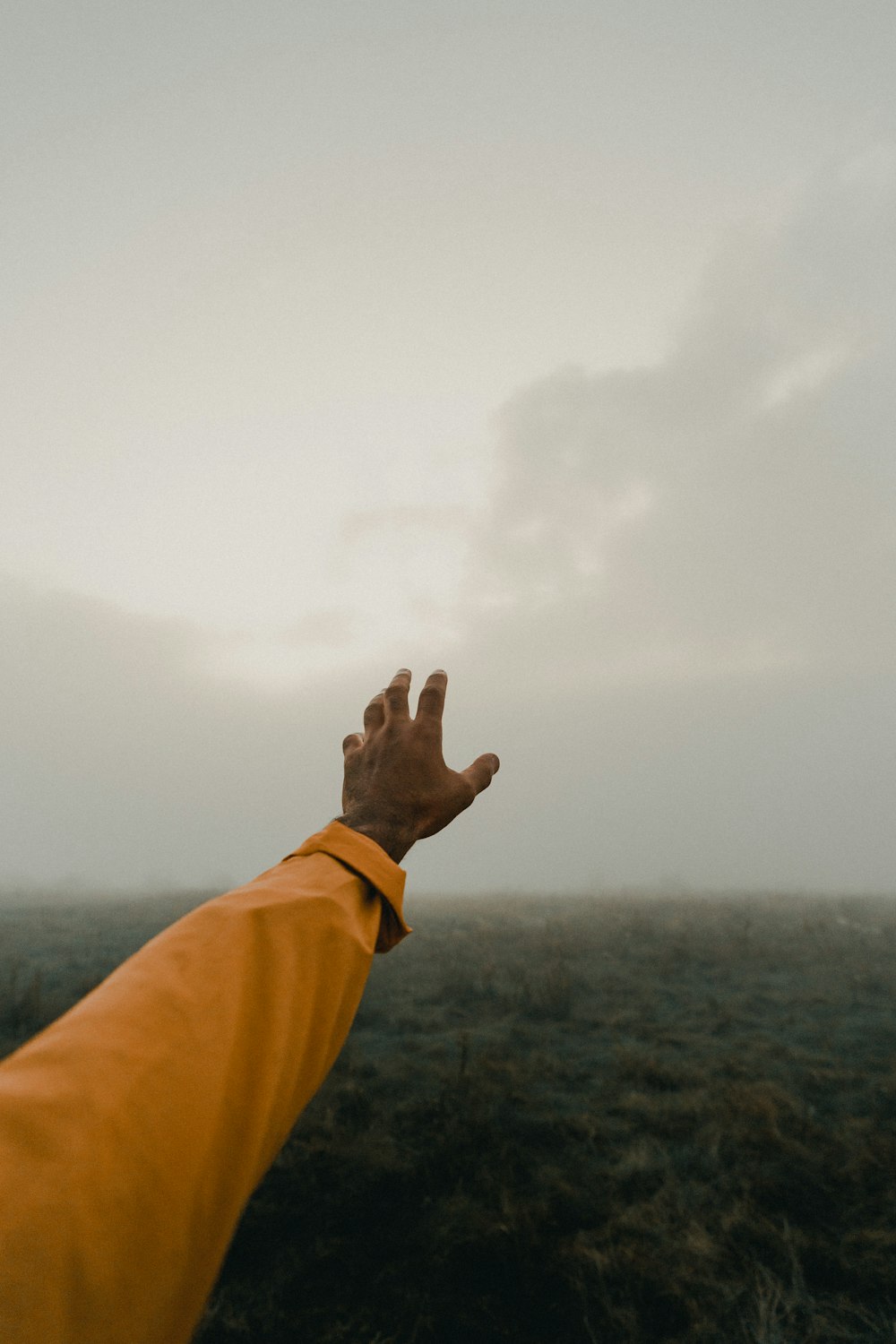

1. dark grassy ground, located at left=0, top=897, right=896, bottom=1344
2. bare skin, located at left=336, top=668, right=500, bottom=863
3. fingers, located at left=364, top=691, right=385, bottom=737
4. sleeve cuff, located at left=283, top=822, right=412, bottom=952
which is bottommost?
dark grassy ground, located at left=0, top=897, right=896, bottom=1344

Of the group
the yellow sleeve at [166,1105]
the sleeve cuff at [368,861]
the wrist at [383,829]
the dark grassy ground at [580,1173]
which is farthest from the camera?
the dark grassy ground at [580,1173]

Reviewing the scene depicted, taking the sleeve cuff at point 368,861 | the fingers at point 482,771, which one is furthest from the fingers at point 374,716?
the sleeve cuff at point 368,861

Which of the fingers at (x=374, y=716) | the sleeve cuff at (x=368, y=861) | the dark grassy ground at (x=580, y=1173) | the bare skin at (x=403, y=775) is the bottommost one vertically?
the dark grassy ground at (x=580, y=1173)

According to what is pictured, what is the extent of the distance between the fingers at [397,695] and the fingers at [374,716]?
0.09ft

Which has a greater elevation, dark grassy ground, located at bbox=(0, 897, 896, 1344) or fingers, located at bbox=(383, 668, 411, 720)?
fingers, located at bbox=(383, 668, 411, 720)

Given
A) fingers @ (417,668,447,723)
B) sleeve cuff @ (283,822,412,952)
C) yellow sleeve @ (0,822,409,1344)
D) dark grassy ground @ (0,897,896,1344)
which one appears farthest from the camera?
dark grassy ground @ (0,897,896,1344)

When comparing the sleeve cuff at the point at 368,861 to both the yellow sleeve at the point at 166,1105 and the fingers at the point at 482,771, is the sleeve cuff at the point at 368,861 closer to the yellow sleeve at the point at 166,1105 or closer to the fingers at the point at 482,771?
the yellow sleeve at the point at 166,1105

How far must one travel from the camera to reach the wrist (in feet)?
5.18

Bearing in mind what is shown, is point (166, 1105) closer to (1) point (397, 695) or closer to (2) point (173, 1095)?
(2) point (173, 1095)

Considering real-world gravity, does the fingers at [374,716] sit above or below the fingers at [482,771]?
above

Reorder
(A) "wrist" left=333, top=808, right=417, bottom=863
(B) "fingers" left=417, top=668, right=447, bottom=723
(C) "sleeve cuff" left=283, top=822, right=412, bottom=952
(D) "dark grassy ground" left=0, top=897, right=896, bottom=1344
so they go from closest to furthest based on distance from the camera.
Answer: (C) "sleeve cuff" left=283, top=822, right=412, bottom=952
(A) "wrist" left=333, top=808, right=417, bottom=863
(B) "fingers" left=417, top=668, right=447, bottom=723
(D) "dark grassy ground" left=0, top=897, right=896, bottom=1344

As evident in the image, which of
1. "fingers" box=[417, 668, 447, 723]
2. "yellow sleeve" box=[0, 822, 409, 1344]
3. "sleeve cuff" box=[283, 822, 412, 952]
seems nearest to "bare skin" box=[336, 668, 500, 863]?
"fingers" box=[417, 668, 447, 723]

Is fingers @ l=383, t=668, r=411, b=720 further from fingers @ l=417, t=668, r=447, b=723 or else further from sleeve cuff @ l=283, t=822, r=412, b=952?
sleeve cuff @ l=283, t=822, r=412, b=952

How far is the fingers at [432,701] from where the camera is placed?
192cm
